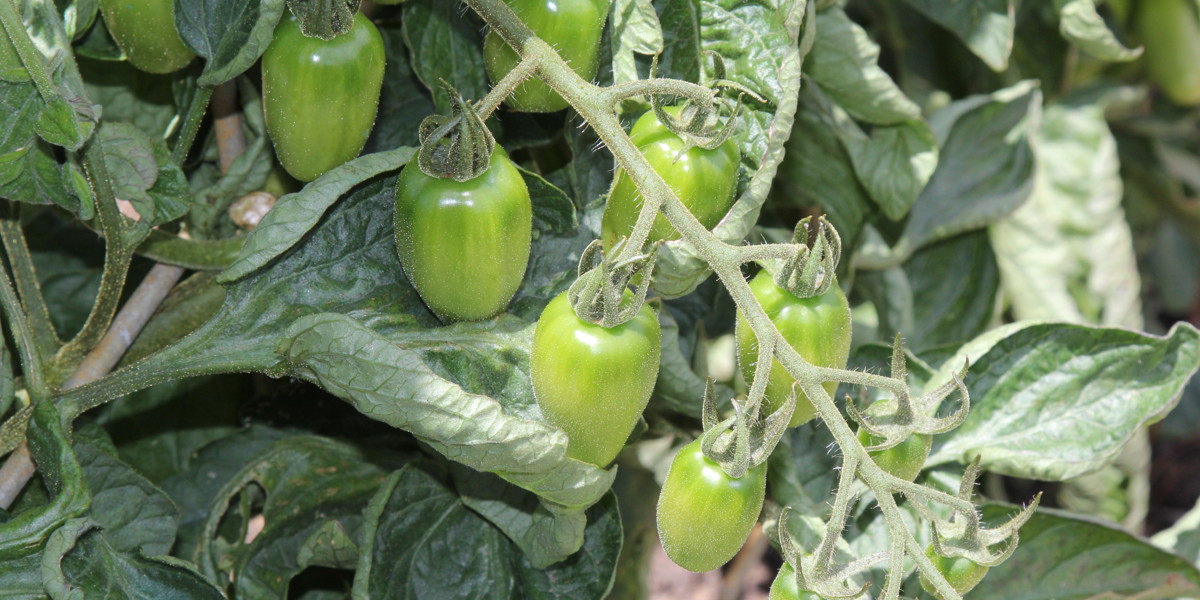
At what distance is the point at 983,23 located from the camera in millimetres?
1380

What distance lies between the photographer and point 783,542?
74cm

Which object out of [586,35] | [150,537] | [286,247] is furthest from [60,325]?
[586,35]

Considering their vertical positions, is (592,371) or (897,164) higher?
(592,371)

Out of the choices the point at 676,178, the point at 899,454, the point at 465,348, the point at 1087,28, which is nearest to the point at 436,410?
the point at 465,348

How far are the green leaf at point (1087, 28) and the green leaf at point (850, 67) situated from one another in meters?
0.40

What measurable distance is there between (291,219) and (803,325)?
15.0 inches

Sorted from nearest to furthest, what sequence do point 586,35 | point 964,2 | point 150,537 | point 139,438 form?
1. point 586,35
2. point 150,537
3. point 139,438
4. point 964,2

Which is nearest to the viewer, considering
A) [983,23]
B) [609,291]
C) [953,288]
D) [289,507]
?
[609,291]

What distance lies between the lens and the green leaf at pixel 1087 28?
55.1 inches

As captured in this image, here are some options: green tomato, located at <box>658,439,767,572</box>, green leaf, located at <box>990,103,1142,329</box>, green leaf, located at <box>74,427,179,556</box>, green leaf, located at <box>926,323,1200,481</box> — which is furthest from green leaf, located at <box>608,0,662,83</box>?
green leaf, located at <box>990,103,1142,329</box>

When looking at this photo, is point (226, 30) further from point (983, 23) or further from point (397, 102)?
point (983, 23)

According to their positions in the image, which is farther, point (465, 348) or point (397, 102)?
point (397, 102)

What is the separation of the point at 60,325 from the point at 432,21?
0.54 meters

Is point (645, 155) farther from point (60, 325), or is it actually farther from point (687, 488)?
point (60, 325)
